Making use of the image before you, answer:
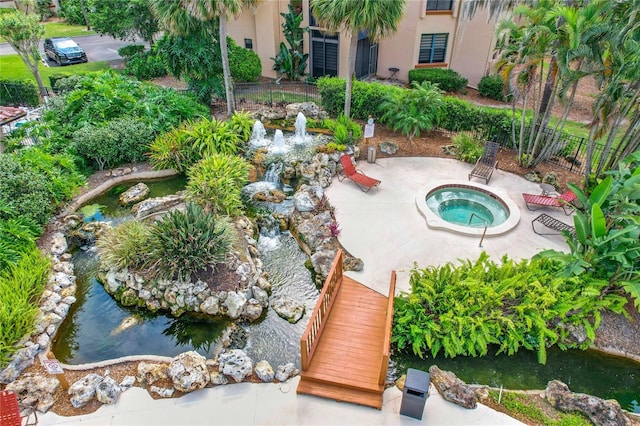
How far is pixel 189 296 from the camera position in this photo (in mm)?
9805

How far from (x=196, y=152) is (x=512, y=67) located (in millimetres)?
11289

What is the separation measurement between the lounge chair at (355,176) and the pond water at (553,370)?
250 inches

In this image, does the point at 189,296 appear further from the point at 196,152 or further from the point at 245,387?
the point at 196,152

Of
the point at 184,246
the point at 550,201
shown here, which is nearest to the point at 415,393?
the point at 184,246

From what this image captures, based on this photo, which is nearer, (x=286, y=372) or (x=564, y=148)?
(x=286, y=372)

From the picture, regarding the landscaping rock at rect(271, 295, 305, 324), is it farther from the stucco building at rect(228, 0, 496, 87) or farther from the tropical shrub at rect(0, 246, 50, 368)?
the stucco building at rect(228, 0, 496, 87)

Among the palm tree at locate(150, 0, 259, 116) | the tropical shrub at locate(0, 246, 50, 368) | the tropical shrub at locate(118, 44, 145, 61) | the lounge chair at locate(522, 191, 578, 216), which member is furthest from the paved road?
the lounge chair at locate(522, 191, 578, 216)

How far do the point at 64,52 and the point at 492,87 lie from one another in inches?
1020

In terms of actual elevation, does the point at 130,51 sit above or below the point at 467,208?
above

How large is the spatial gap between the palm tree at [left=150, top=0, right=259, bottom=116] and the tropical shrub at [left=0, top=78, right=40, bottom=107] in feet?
26.6

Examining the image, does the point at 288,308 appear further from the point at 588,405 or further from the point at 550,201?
the point at 550,201

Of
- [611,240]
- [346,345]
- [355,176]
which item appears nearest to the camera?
[346,345]

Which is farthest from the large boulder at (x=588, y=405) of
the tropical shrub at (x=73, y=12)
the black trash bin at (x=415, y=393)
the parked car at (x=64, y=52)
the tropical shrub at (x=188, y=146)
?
the tropical shrub at (x=73, y=12)

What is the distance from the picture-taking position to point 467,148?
15445mm
